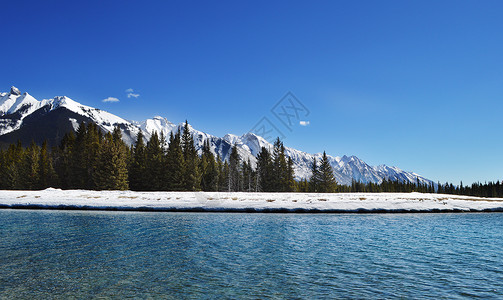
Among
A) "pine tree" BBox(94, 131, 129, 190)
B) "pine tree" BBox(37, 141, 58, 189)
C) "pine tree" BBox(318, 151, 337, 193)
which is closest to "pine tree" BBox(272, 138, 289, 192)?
"pine tree" BBox(318, 151, 337, 193)

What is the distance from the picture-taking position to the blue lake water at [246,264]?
896 centimetres

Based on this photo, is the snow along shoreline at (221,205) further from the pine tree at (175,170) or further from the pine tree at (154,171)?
the pine tree at (154,171)

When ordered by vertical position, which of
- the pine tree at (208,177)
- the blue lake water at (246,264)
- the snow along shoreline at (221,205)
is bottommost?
the snow along shoreline at (221,205)

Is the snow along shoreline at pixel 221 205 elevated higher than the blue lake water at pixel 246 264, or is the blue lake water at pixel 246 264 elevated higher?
the blue lake water at pixel 246 264

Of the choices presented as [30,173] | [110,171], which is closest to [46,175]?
[30,173]

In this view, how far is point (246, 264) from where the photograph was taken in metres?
12.0

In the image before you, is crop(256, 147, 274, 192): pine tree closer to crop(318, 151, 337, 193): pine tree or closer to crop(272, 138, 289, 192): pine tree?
crop(272, 138, 289, 192): pine tree

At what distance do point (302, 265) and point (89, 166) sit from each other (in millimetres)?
71958

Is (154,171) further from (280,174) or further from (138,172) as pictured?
(280,174)

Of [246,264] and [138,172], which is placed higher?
[138,172]

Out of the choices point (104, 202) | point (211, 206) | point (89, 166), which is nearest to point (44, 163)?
point (89, 166)

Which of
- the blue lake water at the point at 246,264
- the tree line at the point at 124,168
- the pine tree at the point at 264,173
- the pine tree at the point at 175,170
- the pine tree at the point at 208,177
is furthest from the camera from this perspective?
the pine tree at the point at 208,177

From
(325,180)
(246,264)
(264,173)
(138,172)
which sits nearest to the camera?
(246,264)

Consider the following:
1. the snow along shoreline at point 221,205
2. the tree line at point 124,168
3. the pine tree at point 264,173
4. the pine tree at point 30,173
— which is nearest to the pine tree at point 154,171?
the tree line at point 124,168
